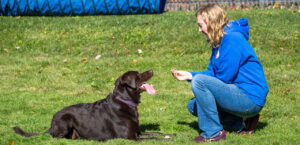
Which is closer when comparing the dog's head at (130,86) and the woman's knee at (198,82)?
the woman's knee at (198,82)

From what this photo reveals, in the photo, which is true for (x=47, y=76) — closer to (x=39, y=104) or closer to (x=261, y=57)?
(x=39, y=104)

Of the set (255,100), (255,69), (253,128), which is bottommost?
(253,128)

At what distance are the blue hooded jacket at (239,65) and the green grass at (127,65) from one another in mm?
687

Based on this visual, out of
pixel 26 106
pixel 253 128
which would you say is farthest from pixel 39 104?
pixel 253 128

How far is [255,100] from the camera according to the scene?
478 centimetres

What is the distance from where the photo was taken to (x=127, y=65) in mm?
9797

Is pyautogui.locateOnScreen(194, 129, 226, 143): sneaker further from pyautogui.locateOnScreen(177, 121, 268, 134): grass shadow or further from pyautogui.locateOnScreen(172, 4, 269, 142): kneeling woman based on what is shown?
A: pyautogui.locateOnScreen(177, 121, 268, 134): grass shadow

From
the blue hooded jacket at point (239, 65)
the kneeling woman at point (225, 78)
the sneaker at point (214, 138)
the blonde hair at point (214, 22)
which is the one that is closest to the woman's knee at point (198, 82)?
the kneeling woman at point (225, 78)

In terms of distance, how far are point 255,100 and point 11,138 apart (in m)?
3.13

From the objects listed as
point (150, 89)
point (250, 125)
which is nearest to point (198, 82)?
point (150, 89)

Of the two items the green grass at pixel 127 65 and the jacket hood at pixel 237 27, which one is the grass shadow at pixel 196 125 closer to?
the green grass at pixel 127 65

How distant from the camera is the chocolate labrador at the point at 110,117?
16.5ft

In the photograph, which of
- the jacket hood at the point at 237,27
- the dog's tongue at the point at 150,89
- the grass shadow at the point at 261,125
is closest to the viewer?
the jacket hood at the point at 237,27

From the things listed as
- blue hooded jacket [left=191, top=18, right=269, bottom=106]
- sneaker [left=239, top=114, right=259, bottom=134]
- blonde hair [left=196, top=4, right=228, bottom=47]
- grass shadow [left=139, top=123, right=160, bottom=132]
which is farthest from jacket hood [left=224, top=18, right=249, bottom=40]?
grass shadow [left=139, top=123, right=160, bottom=132]
